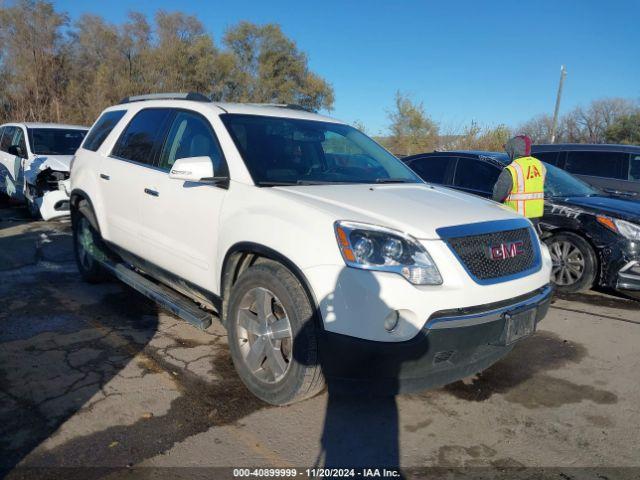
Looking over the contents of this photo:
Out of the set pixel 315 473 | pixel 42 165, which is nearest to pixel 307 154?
pixel 315 473

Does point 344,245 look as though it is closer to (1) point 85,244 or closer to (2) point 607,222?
(1) point 85,244

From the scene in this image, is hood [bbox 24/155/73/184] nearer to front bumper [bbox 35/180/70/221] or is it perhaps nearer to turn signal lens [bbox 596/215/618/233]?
front bumper [bbox 35/180/70/221]

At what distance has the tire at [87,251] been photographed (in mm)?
5360

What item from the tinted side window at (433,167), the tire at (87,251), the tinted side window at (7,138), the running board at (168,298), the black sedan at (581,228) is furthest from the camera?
the tinted side window at (7,138)

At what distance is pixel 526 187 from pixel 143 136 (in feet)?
13.0

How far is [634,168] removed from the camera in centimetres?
807

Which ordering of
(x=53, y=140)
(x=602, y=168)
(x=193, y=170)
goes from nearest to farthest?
1. (x=193, y=170)
2. (x=602, y=168)
3. (x=53, y=140)

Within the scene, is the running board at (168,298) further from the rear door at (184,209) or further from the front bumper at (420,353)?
the front bumper at (420,353)

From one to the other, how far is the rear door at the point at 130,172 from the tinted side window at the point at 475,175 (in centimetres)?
417

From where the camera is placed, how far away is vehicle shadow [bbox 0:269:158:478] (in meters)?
2.95

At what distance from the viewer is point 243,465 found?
2.64 m

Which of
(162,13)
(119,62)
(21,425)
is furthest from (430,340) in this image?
(162,13)

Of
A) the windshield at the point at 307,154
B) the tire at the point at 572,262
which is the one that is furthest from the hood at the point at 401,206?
the tire at the point at 572,262

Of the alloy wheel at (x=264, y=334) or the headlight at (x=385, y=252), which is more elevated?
the headlight at (x=385, y=252)
